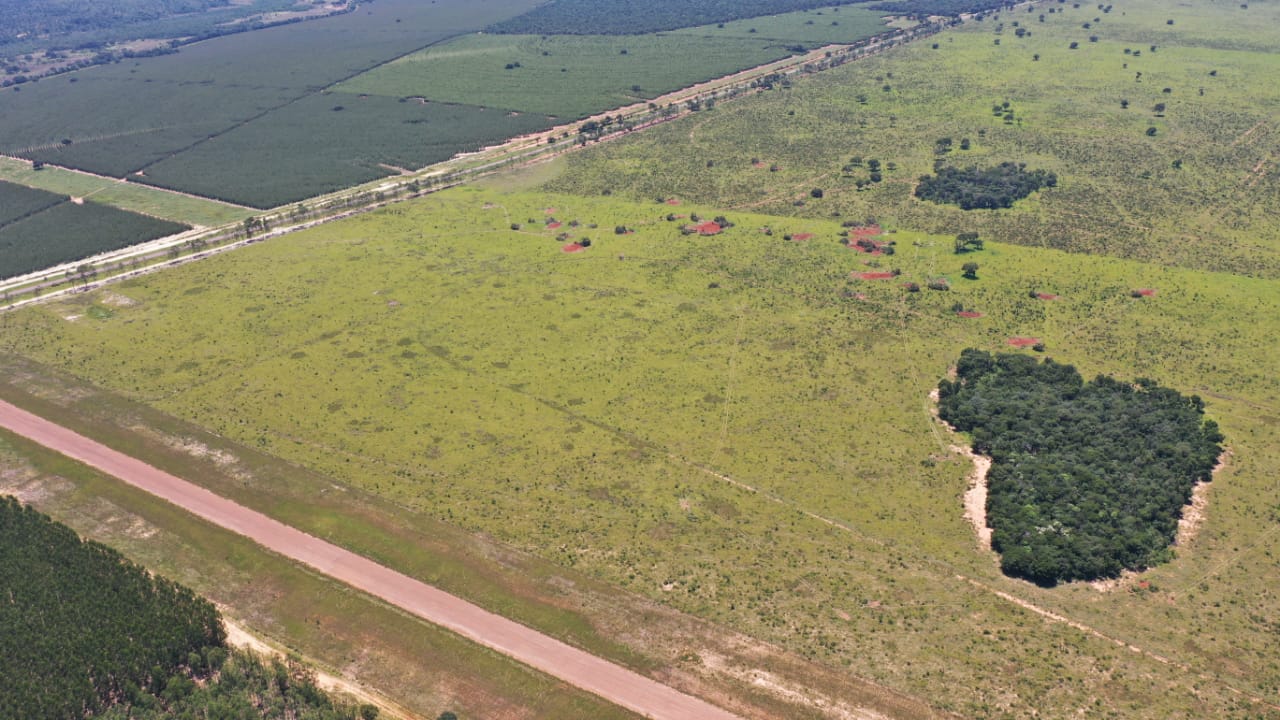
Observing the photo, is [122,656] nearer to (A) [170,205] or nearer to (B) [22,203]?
(A) [170,205]

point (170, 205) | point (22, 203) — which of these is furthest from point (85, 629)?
point (22, 203)

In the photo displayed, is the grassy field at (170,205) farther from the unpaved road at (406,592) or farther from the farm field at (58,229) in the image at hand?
the unpaved road at (406,592)

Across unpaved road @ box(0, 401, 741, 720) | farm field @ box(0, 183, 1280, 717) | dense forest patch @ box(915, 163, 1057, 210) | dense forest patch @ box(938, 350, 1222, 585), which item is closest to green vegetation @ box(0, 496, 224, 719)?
unpaved road @ box(0, 401, 741, 720)

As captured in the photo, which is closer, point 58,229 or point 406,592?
point 406,592

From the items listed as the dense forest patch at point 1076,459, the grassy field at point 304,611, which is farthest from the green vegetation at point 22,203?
the dense forest patch at point 1076,459

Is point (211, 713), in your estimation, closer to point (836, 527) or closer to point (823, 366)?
point (836, 527)

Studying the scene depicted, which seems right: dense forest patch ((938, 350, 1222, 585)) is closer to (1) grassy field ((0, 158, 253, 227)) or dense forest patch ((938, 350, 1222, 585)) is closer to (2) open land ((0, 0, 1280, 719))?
(2) open land ((0, 0, 1280, 719))
